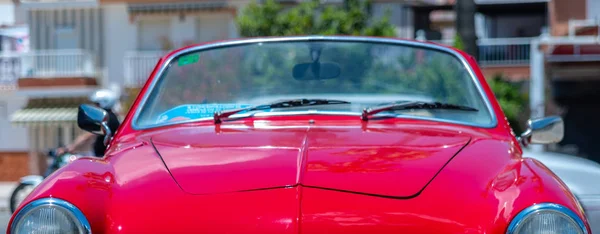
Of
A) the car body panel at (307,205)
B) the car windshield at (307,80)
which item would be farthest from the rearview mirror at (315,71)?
the car body panel at (307,205)

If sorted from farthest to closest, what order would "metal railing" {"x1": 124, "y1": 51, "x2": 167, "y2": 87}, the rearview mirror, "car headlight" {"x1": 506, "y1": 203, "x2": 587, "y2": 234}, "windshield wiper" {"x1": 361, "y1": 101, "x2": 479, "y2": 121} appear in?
"metal railing" {"x1": 124, "y1": 51, "x2": 167, "y2": 87} → the rearview mirror → "windshield wiper" {"x1": 361, "y1": 101, "x2": 479, "y2": 121} → "car headlight" {"x1": 506, "y1": 203, "x2": 587, "y2": 234}

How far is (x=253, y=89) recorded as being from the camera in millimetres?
4887

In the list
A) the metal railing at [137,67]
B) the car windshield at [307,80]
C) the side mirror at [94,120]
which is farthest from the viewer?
the metal railing at [137,67]

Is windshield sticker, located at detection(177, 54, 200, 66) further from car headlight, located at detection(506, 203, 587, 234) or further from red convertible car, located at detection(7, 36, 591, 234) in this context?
car headlight, located at detection(506, 203, 587, 234)

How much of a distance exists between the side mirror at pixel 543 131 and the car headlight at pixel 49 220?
2299 mm

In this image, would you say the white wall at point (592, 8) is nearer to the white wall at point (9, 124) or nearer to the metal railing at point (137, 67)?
the metal railing at point (137, 67)

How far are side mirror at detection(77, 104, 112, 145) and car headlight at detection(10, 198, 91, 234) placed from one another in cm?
148

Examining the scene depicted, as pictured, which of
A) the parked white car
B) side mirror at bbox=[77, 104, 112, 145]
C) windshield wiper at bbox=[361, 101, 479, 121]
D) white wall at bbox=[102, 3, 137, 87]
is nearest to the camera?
windshield wiper at bbox=[361, 101, 479, 121]

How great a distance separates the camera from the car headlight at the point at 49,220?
2.79m

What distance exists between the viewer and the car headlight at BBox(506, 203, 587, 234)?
2.72 metres

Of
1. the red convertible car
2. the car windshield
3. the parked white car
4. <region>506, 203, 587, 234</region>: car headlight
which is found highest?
the car windshield

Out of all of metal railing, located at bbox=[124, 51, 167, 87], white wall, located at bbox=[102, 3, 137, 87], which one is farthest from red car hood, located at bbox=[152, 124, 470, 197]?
white wall, located at bbox=[102, 3, 137, 87]

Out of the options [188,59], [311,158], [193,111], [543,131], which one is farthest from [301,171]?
[543,131]

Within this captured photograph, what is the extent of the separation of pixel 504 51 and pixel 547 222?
28.0 m
